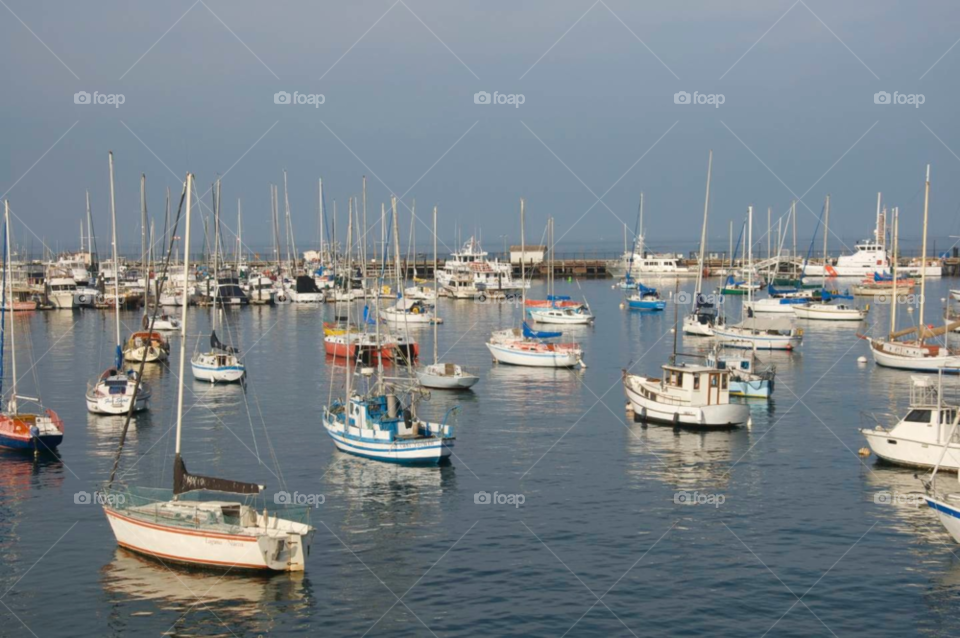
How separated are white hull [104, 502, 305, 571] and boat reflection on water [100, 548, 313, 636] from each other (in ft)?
0.99

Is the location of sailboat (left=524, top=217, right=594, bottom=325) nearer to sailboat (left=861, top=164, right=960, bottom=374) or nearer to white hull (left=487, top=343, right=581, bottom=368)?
white hull (left=487, top=343, right=581, bottom=368)

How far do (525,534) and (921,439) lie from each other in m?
15.7

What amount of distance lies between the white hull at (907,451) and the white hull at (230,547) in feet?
74.1

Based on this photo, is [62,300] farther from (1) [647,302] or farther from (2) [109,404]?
(2) [109,404]

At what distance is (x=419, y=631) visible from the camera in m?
24.5

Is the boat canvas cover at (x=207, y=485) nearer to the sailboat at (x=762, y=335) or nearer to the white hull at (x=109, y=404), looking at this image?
the white hull at (x=109, y=404)

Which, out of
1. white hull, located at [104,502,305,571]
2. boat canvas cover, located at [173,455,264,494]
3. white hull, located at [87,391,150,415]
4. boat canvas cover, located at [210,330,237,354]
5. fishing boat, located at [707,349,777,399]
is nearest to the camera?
white hull, located at [104,502,305,571]

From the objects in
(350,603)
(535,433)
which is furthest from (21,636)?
(535,433)

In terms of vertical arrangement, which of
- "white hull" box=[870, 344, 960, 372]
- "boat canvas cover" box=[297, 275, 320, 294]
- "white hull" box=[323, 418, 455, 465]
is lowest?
"white hull" box=[323, 418, 455, 465]

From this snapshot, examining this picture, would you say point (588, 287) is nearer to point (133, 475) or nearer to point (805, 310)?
point (805, 310)

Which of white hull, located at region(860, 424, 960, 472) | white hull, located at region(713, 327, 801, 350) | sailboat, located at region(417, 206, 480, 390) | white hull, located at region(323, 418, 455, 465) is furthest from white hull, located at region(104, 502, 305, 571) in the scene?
white hull, located at region(713, 327, 801, 350)

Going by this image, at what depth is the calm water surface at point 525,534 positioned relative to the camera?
2523cm

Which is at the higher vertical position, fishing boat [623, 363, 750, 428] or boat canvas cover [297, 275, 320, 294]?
boat canvas cover [297, 275, 320, 294]

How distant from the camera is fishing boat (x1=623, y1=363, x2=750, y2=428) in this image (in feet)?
149
